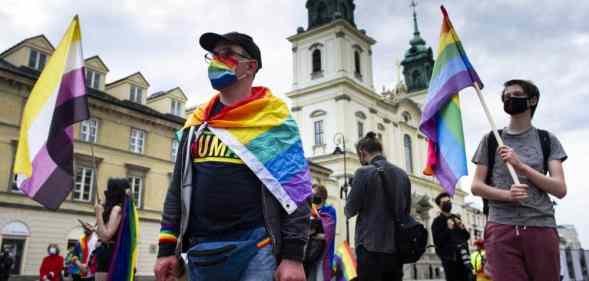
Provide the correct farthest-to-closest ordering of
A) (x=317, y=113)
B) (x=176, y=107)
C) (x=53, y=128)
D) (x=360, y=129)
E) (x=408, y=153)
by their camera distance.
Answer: (x=408, y=153)
(x=360, y=129)
(x=317, y=113)
(x=176, y=107)
(x=53, y=128)

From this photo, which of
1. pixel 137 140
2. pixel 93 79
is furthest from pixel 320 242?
pixel 93 79

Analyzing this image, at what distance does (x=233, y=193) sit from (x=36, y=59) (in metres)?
26.3

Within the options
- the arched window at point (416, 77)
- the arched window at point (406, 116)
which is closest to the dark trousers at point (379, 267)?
the arched window at point (406, 116)

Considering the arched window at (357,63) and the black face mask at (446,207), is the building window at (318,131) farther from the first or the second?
the black face mask at (446,207)

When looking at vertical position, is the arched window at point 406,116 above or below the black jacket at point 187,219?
above

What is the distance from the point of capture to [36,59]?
25.2 metres

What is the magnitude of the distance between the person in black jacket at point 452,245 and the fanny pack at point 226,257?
191 inches

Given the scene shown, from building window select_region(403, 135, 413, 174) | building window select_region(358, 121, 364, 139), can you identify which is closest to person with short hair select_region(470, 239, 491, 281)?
building window select_region(358, 121, 364, 139)

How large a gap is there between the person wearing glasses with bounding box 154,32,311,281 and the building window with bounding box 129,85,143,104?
92.6 feet

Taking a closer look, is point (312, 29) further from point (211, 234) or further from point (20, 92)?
point (211, 234)

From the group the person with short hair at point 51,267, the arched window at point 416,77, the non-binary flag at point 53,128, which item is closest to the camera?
the non-binary flag at point 53,128

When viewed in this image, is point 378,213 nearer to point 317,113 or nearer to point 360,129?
point 317,113

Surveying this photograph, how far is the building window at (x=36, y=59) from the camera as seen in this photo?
Result: 81.8 feet

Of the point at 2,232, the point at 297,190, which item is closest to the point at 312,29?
the point at 2,232
